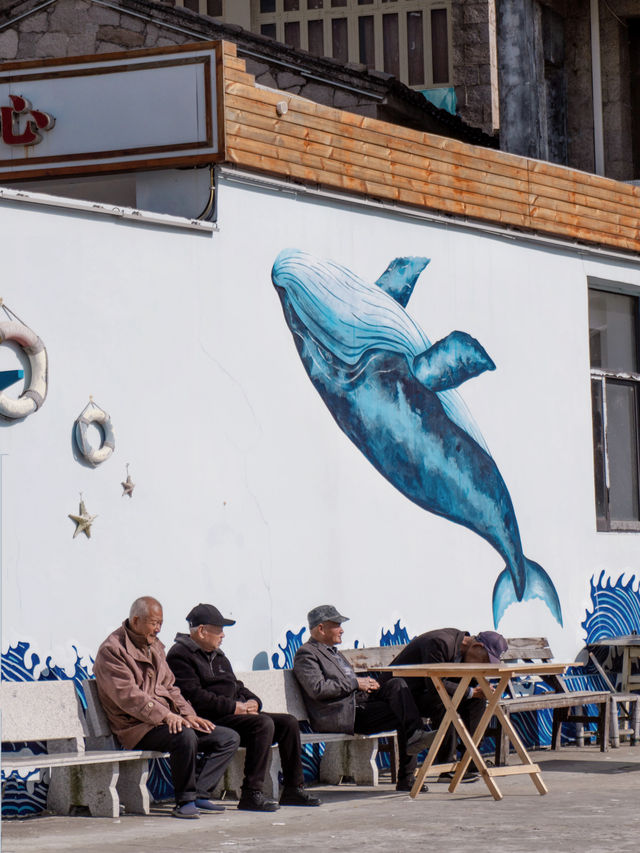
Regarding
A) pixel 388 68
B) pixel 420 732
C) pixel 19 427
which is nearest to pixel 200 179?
pixel 19 427

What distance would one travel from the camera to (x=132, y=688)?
9.02 meters

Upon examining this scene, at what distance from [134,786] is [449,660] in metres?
2.45

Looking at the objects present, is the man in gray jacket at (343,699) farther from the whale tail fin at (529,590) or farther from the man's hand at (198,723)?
the whale tail fin at (529,590)

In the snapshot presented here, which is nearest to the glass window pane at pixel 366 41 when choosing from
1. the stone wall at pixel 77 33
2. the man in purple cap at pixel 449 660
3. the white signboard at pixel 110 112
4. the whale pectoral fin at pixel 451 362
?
the stone wall at pixel 77 33

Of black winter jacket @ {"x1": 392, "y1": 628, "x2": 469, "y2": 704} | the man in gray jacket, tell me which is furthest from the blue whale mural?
the man in gray jacket

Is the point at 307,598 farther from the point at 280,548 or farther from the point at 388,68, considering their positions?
the point at 388,68

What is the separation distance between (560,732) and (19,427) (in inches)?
220

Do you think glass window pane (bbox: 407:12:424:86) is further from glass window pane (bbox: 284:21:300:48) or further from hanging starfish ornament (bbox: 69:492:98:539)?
hanging starfish ornament (bbox: 69:492:98:539)

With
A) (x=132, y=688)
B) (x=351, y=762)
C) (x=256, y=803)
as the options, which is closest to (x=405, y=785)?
(x=351, y=762)

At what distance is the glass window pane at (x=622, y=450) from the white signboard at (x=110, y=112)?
16.3 ft

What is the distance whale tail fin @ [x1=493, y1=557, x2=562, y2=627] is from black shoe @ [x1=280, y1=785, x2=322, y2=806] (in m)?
3.19

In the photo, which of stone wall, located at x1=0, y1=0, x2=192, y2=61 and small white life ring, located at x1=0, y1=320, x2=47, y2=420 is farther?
stone wall, located at x1=0, y1=0, x2=192, y2=61

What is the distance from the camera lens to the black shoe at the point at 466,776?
10641mm

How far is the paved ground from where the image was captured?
781cm
